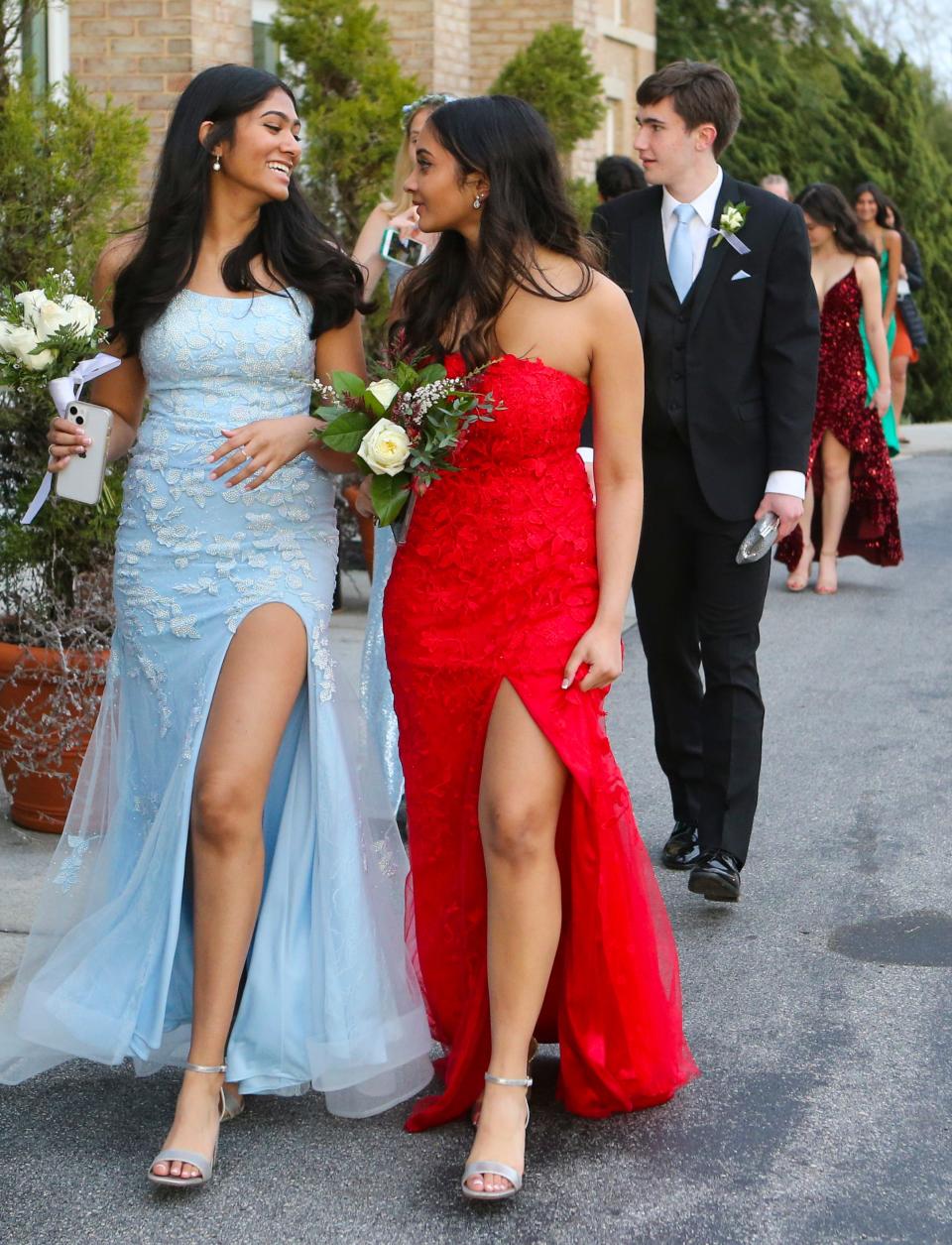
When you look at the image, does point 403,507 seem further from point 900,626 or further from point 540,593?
point 900,626

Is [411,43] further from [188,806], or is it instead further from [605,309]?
[188,806]

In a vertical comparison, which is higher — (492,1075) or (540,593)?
(540,593)

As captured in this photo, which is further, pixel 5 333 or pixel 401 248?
pixel 401 248

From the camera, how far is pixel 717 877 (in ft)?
17.3

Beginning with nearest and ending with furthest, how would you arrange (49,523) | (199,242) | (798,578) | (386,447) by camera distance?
(386,447) < (199,242) < (49,523) < (798,578)

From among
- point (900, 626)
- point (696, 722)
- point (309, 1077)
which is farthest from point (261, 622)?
point (900, 626)

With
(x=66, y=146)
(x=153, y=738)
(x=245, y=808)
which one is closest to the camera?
(x=245, y=808)

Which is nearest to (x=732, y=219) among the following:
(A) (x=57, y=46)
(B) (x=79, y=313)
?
(B) (x=79, y=313)

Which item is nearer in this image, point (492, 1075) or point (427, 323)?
point (492, 1075)

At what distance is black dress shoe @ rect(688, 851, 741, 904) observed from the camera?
5270 mm

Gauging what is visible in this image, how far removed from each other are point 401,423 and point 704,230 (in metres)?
1.94

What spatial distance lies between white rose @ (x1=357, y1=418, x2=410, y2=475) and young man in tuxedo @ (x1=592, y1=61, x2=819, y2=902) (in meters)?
1.82

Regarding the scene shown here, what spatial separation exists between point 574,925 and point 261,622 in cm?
94

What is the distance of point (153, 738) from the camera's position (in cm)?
412
